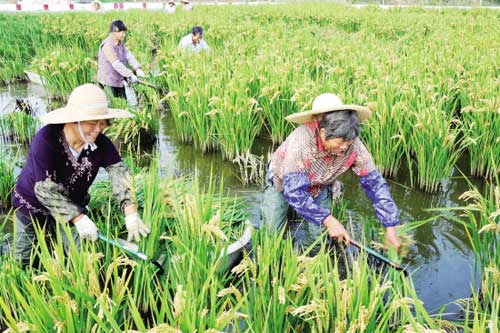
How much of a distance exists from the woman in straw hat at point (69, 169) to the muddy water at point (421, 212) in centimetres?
48

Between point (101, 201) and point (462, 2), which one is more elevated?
point (462, 2)

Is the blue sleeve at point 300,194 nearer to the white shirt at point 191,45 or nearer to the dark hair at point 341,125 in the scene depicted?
the dark hair at point 341,125

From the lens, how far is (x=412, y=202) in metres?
3.98

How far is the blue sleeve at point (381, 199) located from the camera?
8.47 feet

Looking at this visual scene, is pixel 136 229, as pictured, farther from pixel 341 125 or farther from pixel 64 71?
pixel 64 71

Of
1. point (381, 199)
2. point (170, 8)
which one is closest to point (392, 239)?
point (381, 199)

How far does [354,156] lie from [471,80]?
2.65 meters

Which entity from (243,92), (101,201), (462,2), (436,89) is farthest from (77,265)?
(462,2)

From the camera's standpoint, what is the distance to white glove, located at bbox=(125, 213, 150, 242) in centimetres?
239

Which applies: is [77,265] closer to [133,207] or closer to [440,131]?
[133,207]

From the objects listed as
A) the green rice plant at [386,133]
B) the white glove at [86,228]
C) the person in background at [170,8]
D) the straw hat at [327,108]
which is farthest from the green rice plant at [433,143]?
the person in background at [170,8]

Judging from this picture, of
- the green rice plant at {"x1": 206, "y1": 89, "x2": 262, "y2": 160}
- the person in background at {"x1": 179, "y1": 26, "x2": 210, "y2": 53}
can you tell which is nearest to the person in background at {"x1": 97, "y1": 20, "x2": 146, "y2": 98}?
the person in background at {"x1": 179, "y1": 26, "x2": 210, "y2": 53}

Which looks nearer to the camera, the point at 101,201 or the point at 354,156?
the point at 354,156

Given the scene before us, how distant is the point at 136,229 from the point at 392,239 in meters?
1.38
